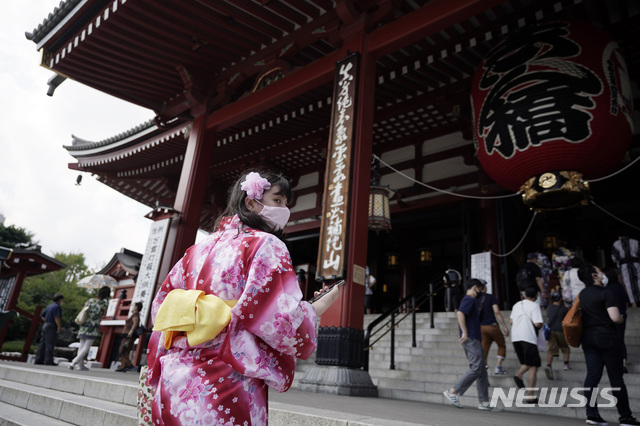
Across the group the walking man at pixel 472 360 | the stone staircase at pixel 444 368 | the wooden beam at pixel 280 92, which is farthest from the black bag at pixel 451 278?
the wooden beam at pixel 280 92

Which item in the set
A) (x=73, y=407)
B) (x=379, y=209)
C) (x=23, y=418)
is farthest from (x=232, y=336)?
(x=379, y=209)

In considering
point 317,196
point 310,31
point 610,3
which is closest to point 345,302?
point 310,31

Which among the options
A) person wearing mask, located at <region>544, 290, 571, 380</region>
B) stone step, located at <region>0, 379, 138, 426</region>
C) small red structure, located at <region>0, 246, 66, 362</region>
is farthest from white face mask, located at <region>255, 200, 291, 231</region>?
small red structure, located at <region>0, 246, 66, 362</region>

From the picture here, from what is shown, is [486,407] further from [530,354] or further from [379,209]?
[379,209]

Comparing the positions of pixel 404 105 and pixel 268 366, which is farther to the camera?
pixel 404 105

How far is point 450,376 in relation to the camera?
18.5 feet

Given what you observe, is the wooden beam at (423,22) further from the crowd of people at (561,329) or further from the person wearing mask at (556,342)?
the person wearing mask at (556,342)

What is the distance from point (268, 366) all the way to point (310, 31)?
21.6 feet

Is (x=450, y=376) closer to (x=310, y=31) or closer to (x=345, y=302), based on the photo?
(x=345, y=302)

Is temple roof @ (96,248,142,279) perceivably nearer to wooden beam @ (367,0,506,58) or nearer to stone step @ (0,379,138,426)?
stone step @ (0,379,138,426)

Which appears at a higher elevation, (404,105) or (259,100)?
(404,105)

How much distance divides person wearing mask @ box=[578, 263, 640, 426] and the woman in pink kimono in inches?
142

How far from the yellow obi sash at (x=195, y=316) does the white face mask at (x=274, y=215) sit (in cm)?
34

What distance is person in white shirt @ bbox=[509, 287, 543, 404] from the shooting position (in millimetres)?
5031
